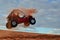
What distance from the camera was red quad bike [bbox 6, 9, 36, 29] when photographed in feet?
3.20

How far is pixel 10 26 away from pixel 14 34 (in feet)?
0.19

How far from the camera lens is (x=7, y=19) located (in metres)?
0.97

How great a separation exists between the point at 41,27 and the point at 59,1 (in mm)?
204

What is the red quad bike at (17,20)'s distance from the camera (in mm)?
975

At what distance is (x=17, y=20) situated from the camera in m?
0.98

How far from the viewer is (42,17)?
3.20ft

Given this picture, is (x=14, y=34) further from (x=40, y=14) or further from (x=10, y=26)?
(x=40, y=14)

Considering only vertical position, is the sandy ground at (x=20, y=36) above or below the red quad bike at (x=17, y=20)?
below

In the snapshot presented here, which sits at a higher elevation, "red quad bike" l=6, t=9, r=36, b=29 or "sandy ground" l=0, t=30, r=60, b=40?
"red quad bike" l=6, t=9, r=36, b=29

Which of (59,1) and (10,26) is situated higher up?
(59,1)

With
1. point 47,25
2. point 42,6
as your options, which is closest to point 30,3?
point 42,6

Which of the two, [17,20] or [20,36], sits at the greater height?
[17,20]

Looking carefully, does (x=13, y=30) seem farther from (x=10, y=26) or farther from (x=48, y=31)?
(x=48, y=31)

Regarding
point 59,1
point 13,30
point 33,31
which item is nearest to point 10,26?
point 13,30
